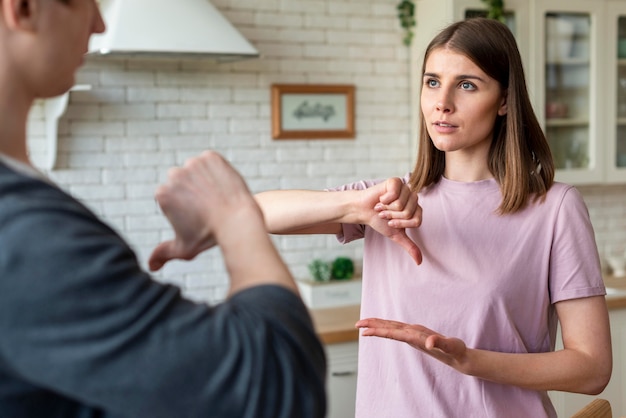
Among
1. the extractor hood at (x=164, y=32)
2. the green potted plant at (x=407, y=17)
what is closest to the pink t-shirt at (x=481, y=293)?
the extractor hood at (x=164, y=32)

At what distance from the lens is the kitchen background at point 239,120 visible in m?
3.51

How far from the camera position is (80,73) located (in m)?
3.48

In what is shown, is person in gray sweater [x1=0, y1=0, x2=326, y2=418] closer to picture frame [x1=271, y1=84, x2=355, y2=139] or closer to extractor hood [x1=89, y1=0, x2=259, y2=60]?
extractor hood [x1=89, y1=0, x2=259, y2=60]

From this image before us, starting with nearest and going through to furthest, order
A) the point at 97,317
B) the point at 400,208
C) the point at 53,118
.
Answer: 1. the point at 97,317
2. the point at 400,208
3. the point at 53,118

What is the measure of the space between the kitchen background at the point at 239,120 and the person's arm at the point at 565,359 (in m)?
2.19

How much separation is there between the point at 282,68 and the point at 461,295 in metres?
2.33

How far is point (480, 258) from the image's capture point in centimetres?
174

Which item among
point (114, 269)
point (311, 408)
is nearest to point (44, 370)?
point (114, 269)

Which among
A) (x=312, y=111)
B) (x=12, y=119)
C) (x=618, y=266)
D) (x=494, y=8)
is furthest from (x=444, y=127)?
(x=618, y=266)

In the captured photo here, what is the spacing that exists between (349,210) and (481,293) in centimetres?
33

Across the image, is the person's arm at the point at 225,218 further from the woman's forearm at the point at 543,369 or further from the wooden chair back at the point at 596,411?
the wooden chair back at the point at 596,411

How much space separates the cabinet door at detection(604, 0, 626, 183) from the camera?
13.8 feet

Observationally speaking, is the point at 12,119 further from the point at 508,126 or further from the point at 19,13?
the point at 508,126

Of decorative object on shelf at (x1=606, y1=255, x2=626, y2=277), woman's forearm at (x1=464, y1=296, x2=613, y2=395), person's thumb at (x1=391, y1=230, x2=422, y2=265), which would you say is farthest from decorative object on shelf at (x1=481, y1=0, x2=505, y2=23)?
person's thumb at (x1=391, y1=230, x2=422, y2=265)
